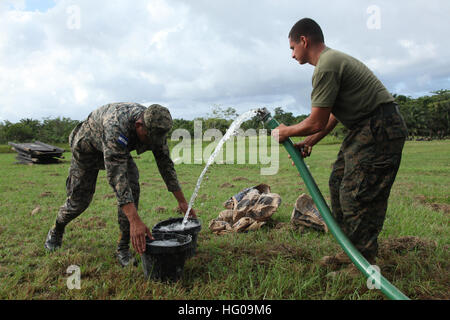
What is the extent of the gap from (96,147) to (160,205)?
2.97 metres

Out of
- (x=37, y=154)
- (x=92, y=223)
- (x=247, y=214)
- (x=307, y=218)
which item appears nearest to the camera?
(x=307, y=218)

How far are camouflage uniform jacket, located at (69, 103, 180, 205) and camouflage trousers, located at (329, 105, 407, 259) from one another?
1821 mm

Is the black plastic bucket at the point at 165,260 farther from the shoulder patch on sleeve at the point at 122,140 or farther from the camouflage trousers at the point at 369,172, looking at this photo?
the camouflage trousers at the point at 369,172

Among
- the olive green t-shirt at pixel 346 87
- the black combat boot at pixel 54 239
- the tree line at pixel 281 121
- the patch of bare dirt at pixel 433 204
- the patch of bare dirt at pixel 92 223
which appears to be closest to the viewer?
the olive green t-shirt at pixel 346 87

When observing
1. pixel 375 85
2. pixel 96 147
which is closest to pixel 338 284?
pixel 375 85

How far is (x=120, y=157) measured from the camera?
2.71m

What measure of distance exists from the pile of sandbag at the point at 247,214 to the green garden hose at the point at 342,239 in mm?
1502

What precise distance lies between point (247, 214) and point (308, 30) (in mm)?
2639

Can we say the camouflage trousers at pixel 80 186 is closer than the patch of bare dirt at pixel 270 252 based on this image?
No

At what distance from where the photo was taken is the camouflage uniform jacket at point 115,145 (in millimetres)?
2676

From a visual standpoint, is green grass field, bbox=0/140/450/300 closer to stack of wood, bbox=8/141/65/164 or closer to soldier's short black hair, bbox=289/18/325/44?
soldier's short black hair, bbox=289/18/325/44

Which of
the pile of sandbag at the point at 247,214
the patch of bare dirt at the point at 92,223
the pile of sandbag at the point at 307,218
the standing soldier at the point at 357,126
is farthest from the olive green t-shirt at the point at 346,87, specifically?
the patch of bare dirt at the point at 92,223

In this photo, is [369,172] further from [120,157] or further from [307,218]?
[120,157]

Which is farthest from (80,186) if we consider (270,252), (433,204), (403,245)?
(433,204)
